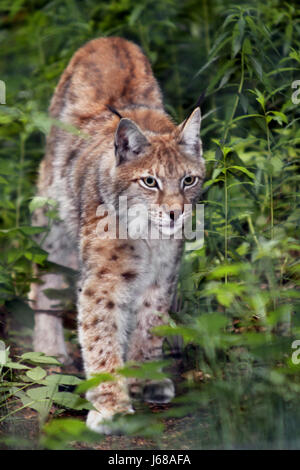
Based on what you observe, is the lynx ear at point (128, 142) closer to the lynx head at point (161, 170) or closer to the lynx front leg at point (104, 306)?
the lynx head at point (161, 170)

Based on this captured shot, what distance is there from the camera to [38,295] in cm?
457

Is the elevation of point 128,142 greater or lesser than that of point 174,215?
greater

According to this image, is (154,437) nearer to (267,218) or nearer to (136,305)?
(136,305)

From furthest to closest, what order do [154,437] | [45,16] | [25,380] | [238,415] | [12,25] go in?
1. [12,25]
2. [45,16]
3. [25,380]
4. [154,437]
5. [238,415]

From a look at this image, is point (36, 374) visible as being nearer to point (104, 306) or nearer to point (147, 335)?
point (104, 306)

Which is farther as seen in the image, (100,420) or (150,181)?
(150,181)

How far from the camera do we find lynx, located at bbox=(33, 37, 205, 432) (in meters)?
3.39

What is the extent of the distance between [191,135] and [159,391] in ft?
4.50

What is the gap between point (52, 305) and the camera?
441cm

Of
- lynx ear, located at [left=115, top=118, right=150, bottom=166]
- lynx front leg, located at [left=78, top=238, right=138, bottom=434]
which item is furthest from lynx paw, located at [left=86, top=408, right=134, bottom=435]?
lynx ear, located at [left=115, top=118, right=150, bottom=166]

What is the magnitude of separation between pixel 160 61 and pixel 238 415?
3.82 metres

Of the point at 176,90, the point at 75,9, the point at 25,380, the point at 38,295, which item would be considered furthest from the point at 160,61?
the point at 25,380

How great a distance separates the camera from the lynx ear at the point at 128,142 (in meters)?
3.39

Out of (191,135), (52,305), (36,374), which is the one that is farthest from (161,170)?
(52,305)
